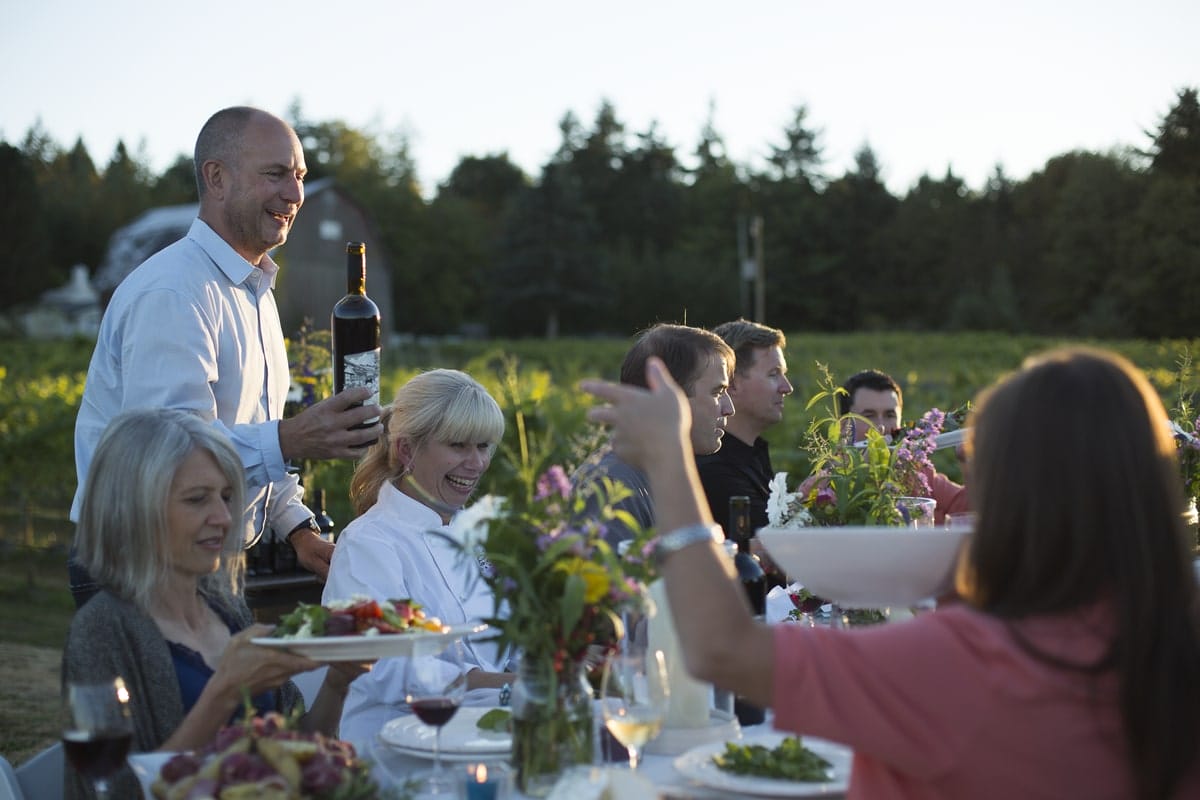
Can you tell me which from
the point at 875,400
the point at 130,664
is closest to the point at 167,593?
the point at 130,664

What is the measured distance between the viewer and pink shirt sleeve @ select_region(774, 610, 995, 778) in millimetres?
1574

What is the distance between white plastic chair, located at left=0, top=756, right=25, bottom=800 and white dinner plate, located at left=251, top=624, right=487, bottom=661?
594mm

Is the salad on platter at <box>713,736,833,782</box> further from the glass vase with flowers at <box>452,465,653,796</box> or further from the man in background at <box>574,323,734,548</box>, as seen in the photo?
the man in background at <box>574,323,734,548</box>

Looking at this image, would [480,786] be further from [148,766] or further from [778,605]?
[778,605]

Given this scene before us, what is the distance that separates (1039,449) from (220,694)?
151cm

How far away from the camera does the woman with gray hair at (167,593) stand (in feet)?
7.57

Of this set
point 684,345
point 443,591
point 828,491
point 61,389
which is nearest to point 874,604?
point 828,491

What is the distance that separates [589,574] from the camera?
2.02 m

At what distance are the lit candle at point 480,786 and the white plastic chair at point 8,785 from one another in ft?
3.32

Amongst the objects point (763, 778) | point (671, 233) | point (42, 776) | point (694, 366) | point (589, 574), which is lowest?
point (42, 776)

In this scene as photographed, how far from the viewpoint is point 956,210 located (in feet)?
186

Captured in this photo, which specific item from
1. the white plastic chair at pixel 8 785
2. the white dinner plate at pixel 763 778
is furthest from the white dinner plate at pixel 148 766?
the white dinner plate at pixel 763 778

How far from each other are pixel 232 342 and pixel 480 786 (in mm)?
2060

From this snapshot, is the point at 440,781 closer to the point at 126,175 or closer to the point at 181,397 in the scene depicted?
the point at 181,397
